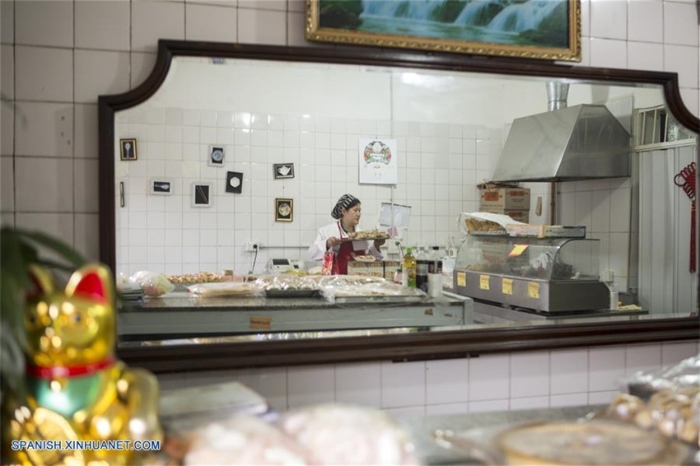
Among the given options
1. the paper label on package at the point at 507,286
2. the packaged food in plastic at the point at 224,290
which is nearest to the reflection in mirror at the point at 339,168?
the paper label on package at the point at 507,286

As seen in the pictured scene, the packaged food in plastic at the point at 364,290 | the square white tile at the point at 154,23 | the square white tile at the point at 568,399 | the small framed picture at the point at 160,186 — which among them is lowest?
the square white tile at the point at 568,399

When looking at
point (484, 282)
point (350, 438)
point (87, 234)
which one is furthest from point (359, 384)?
point (484, 282)

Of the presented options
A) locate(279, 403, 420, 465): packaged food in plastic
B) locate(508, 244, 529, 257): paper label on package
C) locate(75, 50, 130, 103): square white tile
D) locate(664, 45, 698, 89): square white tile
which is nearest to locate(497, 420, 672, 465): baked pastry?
locate(279, 403, 420, 465): packaged food in plastic

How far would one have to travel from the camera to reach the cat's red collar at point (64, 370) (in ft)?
3.75

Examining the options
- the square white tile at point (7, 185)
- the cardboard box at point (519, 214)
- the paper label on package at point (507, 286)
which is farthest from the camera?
the cardboard box at point (519, 214)

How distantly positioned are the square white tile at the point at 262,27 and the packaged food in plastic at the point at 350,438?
1342mm

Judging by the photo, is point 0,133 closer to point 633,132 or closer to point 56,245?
point 56,245

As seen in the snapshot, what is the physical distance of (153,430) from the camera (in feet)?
3.73

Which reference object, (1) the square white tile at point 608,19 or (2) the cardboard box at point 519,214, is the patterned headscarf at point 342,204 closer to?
(2) the cardboard box at point 519,214

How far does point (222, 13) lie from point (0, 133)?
0.82 m

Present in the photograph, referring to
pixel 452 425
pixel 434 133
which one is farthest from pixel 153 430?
pixel 434 133

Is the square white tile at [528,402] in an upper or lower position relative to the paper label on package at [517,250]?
lower

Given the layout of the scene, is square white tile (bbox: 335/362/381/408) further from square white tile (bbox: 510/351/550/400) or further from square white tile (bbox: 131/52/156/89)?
square white tile (bbox: 131/52/156/89)

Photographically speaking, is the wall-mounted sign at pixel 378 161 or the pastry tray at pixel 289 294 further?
the wall-mounted sign at pixel 378 161
